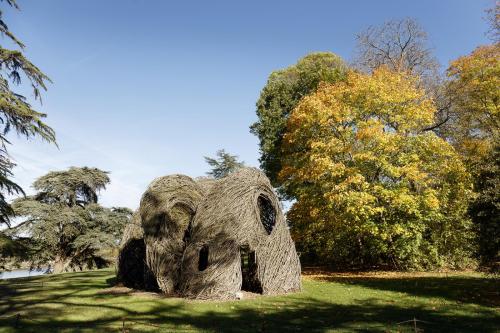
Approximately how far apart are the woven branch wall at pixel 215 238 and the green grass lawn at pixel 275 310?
70 centimetres

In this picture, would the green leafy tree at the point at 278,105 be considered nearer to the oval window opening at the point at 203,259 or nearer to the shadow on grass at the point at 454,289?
the oval window opening at the point at 203,259

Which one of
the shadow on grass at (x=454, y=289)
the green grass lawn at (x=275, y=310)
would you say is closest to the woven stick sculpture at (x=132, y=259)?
the green grass lawn at (x=275, y=310)

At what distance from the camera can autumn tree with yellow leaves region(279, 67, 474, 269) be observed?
17766mm

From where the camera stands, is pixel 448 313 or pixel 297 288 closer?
pixel 448 313

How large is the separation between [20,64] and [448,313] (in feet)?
54.7

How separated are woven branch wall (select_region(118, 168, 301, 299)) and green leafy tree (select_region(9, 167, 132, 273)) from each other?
52.7 feet

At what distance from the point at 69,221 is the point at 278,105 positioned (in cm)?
1790

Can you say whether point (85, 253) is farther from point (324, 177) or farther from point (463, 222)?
point (463, 222)

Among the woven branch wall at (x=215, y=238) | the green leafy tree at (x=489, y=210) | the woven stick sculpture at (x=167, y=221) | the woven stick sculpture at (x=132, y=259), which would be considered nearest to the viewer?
the green leafy tree at (x=489, y=210)

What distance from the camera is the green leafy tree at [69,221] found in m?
25.1

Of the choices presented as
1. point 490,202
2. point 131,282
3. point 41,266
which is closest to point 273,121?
point 131,282

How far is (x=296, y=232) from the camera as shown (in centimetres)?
2292

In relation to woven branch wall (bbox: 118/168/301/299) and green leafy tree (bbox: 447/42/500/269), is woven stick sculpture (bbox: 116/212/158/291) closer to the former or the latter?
woven branch wall (bbox: 118/168/301/299)

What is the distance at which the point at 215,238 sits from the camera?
1163 centimetres
